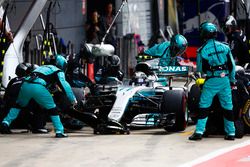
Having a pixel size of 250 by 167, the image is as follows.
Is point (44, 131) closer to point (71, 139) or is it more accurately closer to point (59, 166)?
point (71, 139)

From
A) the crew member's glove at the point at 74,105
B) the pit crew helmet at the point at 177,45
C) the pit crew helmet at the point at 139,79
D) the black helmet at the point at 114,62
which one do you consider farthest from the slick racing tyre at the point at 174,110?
the black helmet at the point at 114,62

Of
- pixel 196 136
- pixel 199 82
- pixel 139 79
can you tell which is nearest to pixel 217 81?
pixel 196 136

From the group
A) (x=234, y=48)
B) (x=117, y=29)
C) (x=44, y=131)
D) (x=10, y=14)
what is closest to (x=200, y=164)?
(x=44, y=131)

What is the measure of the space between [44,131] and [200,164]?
489 cm

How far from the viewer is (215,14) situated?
27.7 meters

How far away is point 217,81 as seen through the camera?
46.3 feet

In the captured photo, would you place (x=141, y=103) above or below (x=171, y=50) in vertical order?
below

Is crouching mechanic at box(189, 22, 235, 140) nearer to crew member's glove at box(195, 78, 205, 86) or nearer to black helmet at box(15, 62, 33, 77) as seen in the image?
crew member's glove at box(195, 78, 205, 86)

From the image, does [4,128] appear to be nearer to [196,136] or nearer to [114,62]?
[114,62]

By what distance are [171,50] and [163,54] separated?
219mm

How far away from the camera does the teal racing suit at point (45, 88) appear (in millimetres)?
14961

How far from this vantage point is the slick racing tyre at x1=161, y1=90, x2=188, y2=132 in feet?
50.0

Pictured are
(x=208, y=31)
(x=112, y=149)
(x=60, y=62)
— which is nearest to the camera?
(x=112, y=149)

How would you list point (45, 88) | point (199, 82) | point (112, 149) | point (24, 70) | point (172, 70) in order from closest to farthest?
point (112, 149) < point (45, 88) < point (199, 82) < point (24, 70) < point (172, 70)
